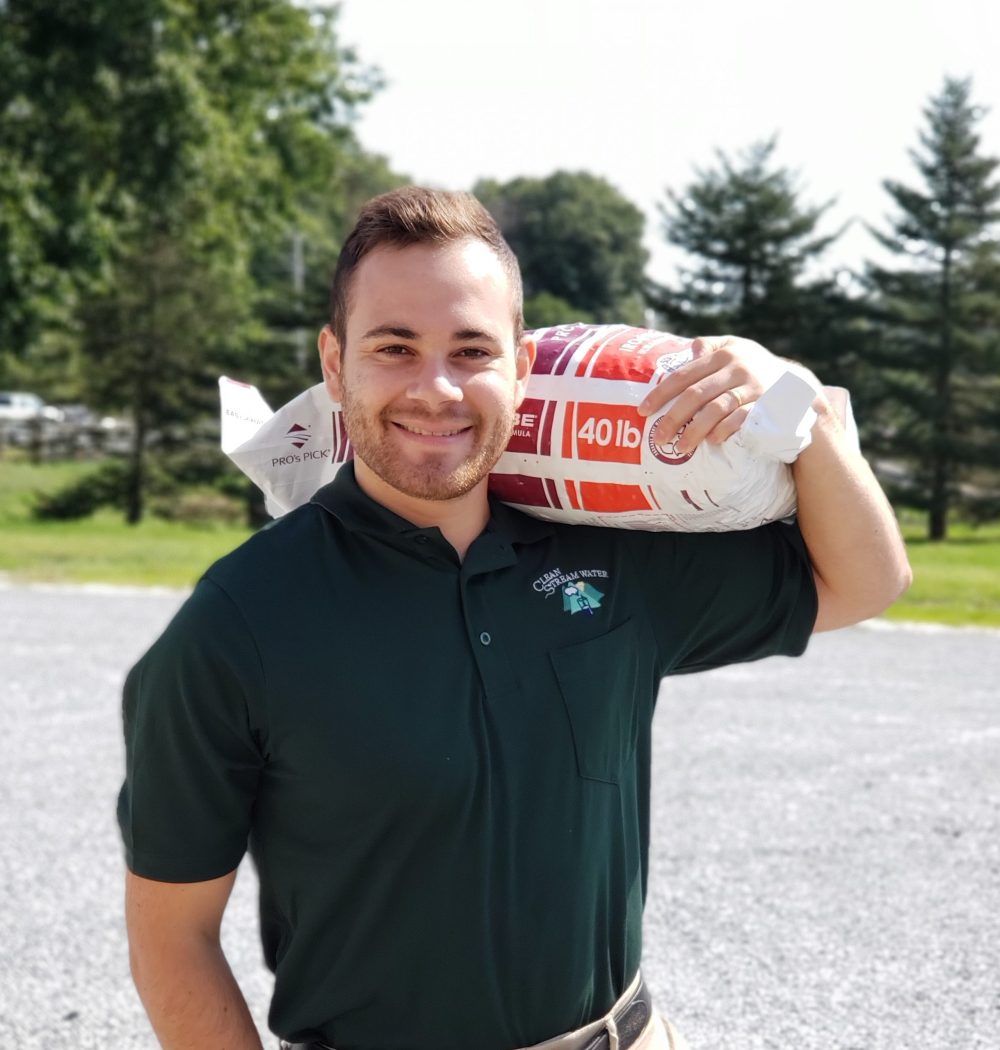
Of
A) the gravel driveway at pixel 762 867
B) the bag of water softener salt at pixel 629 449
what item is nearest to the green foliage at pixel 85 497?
the gravel driveway at pixel 762 867

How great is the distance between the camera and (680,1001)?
160 inches

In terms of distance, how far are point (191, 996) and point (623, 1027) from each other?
0.62m

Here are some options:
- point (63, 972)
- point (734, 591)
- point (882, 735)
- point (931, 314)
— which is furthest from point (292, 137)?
point (734, 591)

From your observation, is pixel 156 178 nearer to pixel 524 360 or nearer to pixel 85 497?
pixel 85 497

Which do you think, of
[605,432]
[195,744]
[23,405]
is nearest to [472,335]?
[605,432]

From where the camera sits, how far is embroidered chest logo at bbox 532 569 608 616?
201 centimetres

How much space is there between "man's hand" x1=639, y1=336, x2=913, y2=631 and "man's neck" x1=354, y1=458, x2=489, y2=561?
318mm

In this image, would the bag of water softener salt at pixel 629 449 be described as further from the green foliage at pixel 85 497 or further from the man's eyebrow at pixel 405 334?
the green foliage at pixel 85 497

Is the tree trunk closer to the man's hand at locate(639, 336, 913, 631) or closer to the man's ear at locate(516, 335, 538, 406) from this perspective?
the man's ear at locate(516, 335, 538, 406)

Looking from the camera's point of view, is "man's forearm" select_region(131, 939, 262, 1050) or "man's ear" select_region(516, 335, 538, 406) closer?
"man's forearm" select_region(131, 939, 262, 1050)

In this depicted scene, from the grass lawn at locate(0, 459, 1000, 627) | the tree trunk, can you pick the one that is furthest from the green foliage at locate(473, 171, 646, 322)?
Result: the grass lawn at locate(0, 459, 1000, 627)

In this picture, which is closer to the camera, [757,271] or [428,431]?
[428,431]

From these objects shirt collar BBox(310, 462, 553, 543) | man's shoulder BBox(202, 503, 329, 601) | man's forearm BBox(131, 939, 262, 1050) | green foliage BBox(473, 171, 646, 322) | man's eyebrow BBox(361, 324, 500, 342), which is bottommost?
man's forearm BBox(131, 939, 262, 1050)

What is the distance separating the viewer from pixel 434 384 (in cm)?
192
